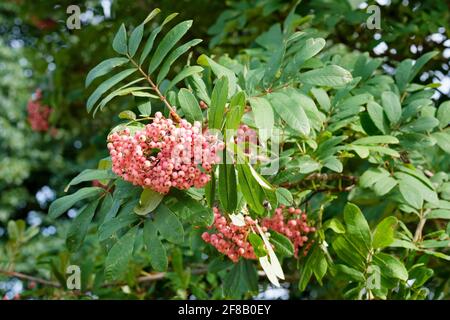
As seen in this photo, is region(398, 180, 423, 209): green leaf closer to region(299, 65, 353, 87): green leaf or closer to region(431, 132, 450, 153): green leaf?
region(431, 132, 450, 153): green leaf

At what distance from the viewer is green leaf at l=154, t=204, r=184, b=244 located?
48.3 inches

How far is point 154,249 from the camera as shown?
4.11 ft

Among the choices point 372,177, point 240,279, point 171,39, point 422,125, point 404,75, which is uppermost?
point 171,39

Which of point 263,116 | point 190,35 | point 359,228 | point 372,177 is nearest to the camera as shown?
point 263,116

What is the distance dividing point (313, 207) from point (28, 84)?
625 centimetres

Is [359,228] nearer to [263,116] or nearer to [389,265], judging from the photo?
[389,265]

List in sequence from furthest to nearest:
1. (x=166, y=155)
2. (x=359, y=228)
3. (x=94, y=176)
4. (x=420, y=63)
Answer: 1. (x=420, y=63)
2. (x=359, y=228)
3. (x=94, y=176)
4. (x=166, y=155)

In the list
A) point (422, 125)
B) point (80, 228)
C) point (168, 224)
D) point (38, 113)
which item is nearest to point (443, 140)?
point (422, 125)

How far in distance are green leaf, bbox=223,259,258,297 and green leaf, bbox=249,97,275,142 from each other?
1.72 ft

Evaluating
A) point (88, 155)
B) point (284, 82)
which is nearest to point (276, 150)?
point (284, 82)

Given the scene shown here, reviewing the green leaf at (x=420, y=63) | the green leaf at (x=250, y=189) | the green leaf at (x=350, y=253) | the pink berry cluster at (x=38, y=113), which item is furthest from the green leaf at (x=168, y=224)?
the pink berry cluster at (x=38, y=113)

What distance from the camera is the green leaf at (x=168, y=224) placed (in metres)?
1.23

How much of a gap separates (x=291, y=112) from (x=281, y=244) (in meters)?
0.29

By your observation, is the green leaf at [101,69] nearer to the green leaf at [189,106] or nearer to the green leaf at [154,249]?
the green leaf at [189,106]
